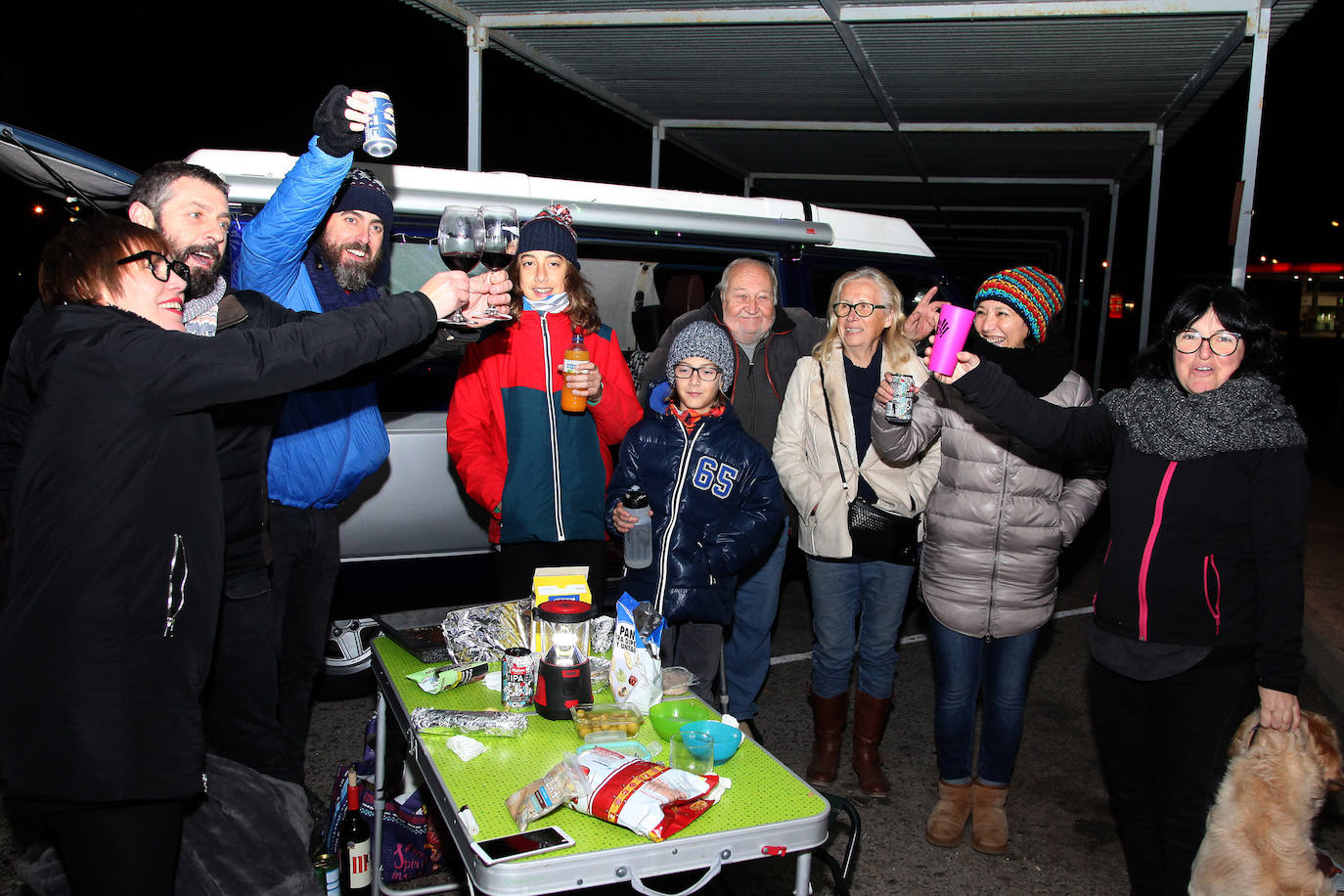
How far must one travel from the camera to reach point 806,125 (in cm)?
824

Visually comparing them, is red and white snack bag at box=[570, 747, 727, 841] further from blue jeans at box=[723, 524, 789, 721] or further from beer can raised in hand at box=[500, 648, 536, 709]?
blue jeans at box=[723, 524, 789, 721]

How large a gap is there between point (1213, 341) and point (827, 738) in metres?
2.40

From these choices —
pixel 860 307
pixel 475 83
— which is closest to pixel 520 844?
pixel 860 307

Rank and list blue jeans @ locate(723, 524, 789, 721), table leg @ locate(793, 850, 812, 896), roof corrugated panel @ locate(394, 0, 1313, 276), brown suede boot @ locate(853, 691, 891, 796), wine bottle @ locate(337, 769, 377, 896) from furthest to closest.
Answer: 1. roof corrugated panel @ locate(394, 0, 1313, 276)
2. blue jeans @ locate(723, 524, 789, 721)
3. brown suede boot @ locate(853, 691, 891, 796)
4. wine bottle @ locate(337, 769, 377, 896)
5. table leg @ locate(793, 850, 812, 896)

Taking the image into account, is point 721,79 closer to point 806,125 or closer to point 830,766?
point 806,125

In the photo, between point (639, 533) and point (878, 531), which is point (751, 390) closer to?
point (878, 531)

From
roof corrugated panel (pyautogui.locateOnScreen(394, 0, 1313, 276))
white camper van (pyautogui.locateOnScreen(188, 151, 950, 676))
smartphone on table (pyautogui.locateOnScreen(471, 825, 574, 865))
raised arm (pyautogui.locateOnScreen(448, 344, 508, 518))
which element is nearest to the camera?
smartphone on table (pyautogui.locateOnScreen(471, 825, 574, 865))

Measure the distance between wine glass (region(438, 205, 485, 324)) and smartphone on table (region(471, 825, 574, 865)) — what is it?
50.3 inches

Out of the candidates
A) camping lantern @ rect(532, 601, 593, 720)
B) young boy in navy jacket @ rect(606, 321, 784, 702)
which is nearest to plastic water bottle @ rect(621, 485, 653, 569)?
young boy in navy jacket @ rect(606, 321, 784, 702)

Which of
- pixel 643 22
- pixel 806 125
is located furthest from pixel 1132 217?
pixel 643 22

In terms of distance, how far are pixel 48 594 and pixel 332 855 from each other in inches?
60.7

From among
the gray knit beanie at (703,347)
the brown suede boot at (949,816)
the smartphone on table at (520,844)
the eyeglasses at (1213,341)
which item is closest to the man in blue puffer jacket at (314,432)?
the gray knit beanie at (703,347)

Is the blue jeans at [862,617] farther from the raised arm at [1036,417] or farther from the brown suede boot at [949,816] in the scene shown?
the raised arm at [1036,417]

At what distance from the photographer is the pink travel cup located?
2.64 m
